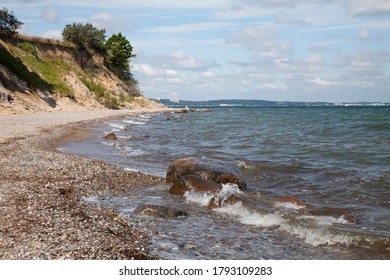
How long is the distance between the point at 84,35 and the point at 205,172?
192 ft

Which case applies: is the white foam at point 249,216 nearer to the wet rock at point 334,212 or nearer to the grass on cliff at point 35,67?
the wet rock at point 334,212

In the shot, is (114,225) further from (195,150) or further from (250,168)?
(195,150)

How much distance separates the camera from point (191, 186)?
1120cm

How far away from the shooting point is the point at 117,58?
74.8 meters

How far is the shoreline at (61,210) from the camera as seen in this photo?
604 cm

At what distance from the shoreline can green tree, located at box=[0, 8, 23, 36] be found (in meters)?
31.7

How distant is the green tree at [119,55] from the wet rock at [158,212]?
66605mm

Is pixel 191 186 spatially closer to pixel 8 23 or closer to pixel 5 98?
pixel 5 98

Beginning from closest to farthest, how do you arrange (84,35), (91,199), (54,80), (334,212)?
1. (91,199)
2. (334,212)
3. (54,80)
4. (84,35)

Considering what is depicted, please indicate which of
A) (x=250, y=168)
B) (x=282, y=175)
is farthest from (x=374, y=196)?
(x=250, y=168)

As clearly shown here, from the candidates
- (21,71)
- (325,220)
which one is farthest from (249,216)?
(21,71)

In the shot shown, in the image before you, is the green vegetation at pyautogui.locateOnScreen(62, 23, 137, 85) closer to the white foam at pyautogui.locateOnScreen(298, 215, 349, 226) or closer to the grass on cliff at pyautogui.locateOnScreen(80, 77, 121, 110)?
the grass on cliff at pyautogui.locateOnScreen(80, 77, 121, 110)

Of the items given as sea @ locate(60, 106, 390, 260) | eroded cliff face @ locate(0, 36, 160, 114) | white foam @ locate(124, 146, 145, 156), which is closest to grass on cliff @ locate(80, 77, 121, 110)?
eroded cliff face @ locate(0, 36, 160, 114)

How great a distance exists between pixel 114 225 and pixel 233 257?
7.27 ft
